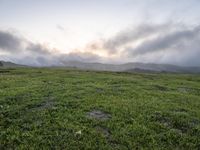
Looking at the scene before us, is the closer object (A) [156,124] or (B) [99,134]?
(B) [99,134]

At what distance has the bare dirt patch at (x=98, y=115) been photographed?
20625 mm

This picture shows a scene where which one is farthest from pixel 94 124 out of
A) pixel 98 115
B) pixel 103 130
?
pixel 98 115

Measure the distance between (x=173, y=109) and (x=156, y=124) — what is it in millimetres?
6043

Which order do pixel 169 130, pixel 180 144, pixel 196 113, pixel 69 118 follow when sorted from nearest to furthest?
1. pixel 180 144
2. pixel 169 130
3. pixel 69 118
4. pixel 196 113

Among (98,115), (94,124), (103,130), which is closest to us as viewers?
(103,130)

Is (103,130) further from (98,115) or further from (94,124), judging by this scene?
(98,115)

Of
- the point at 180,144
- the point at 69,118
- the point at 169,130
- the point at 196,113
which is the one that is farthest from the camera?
the point at 196,113

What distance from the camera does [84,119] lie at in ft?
64.8

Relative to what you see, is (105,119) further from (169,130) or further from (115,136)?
(169,130)

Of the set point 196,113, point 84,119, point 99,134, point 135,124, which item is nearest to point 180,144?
point 135,124

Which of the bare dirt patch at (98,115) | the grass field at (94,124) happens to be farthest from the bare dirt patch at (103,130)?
the bare dirt patch at (98,115)

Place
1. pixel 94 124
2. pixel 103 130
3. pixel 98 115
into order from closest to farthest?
1. pixel 103 130
2. pixel 94 124
3. pixel 98 115

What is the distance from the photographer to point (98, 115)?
21328 mm

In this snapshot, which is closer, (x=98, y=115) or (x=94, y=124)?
(x=94, y=124)
